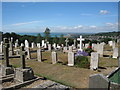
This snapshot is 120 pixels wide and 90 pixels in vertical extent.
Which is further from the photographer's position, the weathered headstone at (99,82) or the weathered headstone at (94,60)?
the weathered headstone at (94,60)

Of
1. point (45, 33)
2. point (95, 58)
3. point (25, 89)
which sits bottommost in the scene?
point (25, 89)

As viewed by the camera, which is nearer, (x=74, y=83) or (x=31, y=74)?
(x=74, y=83)

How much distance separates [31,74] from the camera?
22.2 feet

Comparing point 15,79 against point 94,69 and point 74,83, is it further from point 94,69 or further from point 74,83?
point 94,69

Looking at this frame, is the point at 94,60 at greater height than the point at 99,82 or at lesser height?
lesser

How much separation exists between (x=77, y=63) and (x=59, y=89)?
5.34m

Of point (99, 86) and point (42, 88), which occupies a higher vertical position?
point (99, 86)

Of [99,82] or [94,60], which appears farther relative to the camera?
[94,60]

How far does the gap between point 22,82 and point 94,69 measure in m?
4.96

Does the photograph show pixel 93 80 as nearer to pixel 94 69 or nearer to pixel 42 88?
pixel 42 88

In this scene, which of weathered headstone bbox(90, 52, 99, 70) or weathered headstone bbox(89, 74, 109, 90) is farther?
weathered headstone bbox(90, 52, 99, 70)

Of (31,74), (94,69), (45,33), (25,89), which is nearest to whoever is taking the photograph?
(25,89)

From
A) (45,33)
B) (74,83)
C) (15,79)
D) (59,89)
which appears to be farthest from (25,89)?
(45,33)

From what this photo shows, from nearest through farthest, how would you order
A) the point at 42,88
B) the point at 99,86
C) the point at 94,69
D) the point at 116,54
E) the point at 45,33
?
the point at 99,86 < the point at 42,88 < the point at 94,69 < the point at 116,54 < the point at 45,33
